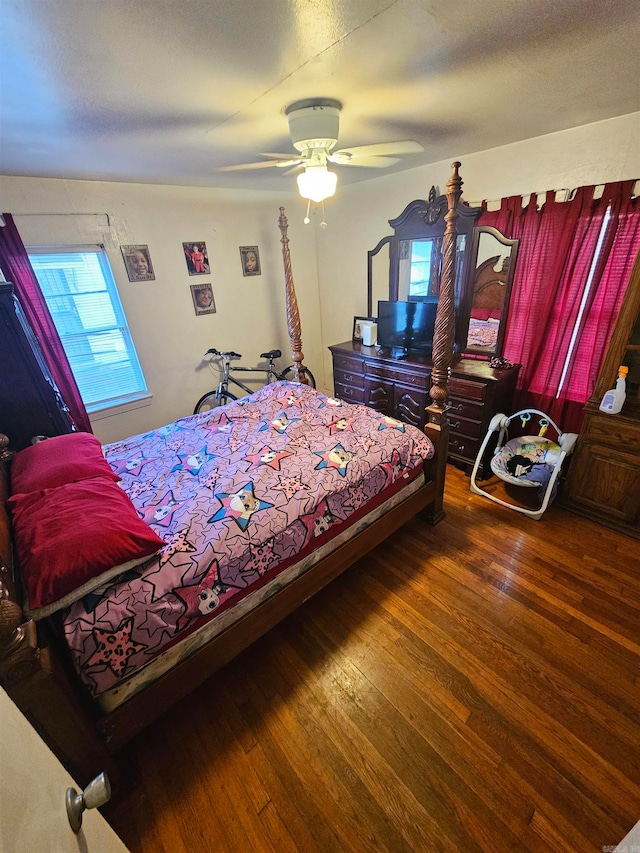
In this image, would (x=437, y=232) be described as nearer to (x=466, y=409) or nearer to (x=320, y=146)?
(x=466, y=409)

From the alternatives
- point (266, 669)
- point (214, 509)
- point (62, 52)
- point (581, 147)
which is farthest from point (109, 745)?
point (581, 147)

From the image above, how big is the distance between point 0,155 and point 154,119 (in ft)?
3.40

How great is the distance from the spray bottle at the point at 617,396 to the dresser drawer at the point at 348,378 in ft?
6.35

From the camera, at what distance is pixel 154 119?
4.98ft

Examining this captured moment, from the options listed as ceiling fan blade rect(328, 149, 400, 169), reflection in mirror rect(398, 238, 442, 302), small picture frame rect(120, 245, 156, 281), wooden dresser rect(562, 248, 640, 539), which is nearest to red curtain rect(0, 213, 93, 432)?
small picture frame rect(120, 245, 156, 281)

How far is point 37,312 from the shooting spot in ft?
7.83

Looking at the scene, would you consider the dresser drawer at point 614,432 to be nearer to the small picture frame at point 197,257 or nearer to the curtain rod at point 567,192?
the curtain rod at point 567,192

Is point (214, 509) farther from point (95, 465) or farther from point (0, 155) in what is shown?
point (0, 155)

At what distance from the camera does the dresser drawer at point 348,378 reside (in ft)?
11.5

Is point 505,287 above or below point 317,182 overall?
below

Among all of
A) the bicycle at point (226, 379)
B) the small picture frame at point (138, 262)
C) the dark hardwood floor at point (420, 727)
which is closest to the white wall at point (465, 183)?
the bicycle at point (226, 379)

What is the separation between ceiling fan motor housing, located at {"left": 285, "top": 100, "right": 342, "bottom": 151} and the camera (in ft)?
4.83

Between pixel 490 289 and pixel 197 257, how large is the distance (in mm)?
2580

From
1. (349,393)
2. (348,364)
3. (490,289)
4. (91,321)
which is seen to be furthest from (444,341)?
(91,321)
